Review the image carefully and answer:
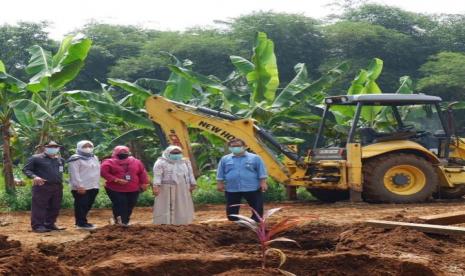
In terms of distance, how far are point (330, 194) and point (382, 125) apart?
7.36 ft

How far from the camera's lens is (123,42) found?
40031 mm

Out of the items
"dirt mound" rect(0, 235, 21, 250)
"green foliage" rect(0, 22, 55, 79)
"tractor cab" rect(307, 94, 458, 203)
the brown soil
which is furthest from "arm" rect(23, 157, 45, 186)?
"green foliage" rect(0, 22, 55, 79)

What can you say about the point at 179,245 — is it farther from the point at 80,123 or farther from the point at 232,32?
the point at 232,32

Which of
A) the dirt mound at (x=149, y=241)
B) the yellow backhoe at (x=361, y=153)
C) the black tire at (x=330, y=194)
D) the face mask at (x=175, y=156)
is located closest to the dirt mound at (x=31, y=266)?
the dirt mound at (x=149, y=241)

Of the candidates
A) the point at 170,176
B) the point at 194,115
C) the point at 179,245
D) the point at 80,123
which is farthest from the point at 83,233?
the point at 80,123

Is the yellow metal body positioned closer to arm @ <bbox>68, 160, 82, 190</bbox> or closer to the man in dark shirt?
arm @ <bbox>68, 160, 82, 190</bbox>

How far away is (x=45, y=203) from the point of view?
1127 centimetres

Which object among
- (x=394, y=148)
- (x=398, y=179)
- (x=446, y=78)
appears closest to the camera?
(x=394, y=148)

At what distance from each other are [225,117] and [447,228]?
6.70 metres

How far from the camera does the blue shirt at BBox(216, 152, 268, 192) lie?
35.2 feet

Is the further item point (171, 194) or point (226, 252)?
point (171, 194)

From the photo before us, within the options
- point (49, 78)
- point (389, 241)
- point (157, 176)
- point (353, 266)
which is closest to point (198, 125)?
point (49, 78)

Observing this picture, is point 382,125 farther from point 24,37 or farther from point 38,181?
point 24,37

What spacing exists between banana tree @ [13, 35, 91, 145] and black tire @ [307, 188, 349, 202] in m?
5.08
